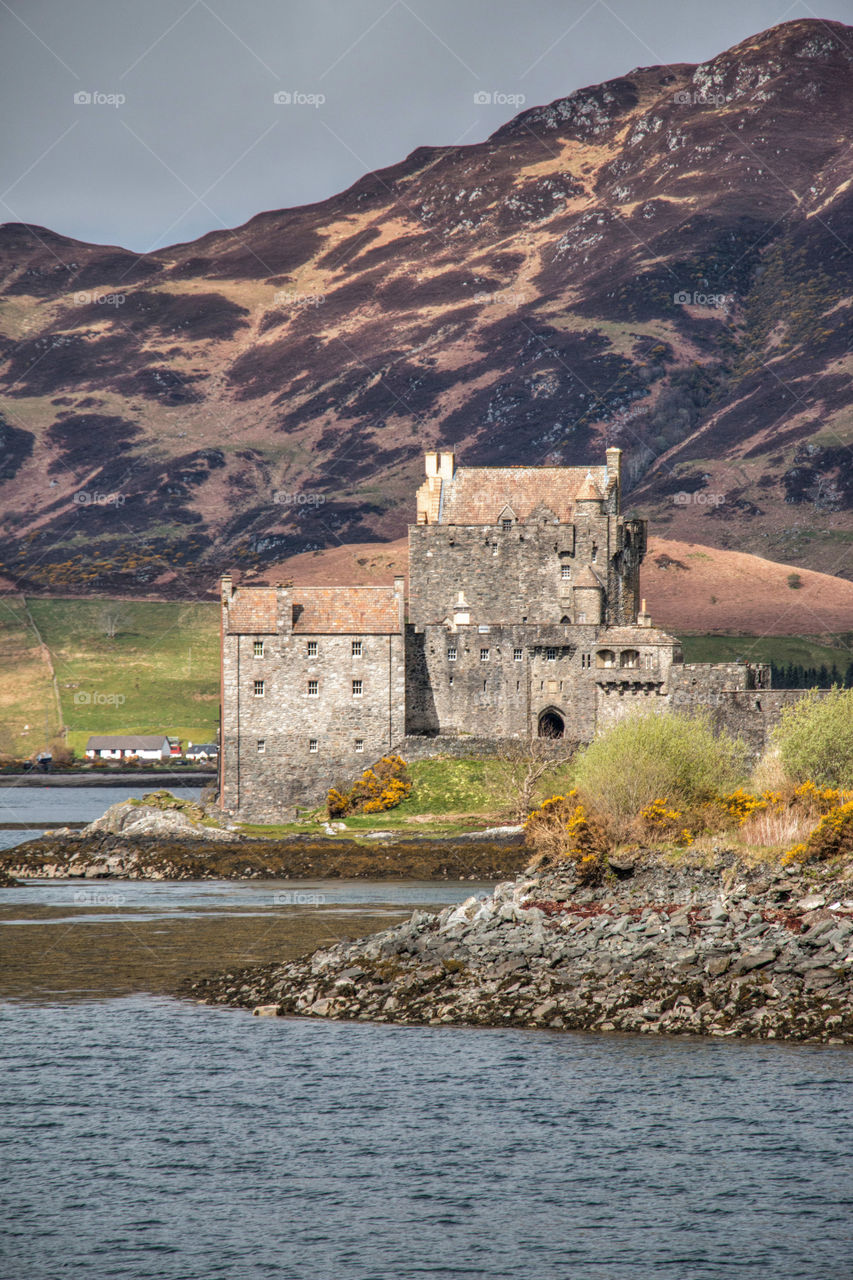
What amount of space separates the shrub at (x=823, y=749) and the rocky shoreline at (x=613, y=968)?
15871mm

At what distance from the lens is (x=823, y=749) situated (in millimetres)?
59469

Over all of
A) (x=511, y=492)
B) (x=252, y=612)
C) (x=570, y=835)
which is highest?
(x=511, y=492)

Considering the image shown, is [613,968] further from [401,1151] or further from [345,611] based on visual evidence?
[345,611]

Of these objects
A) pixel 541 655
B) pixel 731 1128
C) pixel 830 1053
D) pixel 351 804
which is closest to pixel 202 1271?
pixel 731 1128

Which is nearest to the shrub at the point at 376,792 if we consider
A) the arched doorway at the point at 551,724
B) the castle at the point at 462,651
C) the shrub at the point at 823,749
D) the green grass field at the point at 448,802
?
the green grass field at the point at 448,802

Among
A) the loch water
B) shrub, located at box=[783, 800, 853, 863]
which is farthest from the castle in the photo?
the loch water

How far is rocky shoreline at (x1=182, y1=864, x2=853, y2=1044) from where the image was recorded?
113 feet

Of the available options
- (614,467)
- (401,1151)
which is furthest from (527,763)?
(401,1151)

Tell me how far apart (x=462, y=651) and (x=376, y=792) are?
40.2ft

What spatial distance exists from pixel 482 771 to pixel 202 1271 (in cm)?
6286

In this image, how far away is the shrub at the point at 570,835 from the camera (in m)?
50.2

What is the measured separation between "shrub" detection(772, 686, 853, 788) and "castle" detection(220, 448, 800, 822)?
16632mm

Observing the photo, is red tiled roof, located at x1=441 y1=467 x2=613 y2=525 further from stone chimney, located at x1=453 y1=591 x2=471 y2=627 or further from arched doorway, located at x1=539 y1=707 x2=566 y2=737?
arched doorway, located at x1=539 y1=707 x2=566 y2=737

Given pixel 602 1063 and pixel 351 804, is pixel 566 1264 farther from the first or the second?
pixel 351 804
